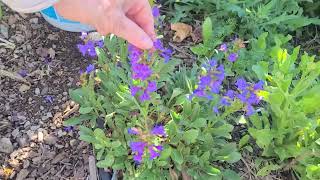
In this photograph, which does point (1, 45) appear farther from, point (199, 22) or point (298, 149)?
point (298, 149)

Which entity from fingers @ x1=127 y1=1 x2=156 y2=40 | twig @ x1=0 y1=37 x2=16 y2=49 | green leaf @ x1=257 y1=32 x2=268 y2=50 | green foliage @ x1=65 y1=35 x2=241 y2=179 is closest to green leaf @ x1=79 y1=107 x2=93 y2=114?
green foliage @ x1=65 y1=35 x2=241 y2=179

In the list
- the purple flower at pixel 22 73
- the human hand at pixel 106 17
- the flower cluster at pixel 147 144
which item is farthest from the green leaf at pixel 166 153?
the purple flower at pixel 22 73

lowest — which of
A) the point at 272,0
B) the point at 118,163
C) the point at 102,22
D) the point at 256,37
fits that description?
the point at 118,163

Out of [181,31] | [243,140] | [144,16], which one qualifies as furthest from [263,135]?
[181,31]

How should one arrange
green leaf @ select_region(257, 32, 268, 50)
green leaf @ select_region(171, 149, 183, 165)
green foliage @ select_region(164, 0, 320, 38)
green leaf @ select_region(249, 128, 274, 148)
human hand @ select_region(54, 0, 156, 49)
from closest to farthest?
human hand @ select_region(54, 0, 156, 49) < green leaf @ select_region(171, 149, 183, 165) < green leaf @ select_region(249, 128, 274, 148) < green leaf @ select_region(257, 32, 268, 50) < green foliage @ select_region(164, 0, 320, 38)

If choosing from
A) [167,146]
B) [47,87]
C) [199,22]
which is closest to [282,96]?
[167,146]

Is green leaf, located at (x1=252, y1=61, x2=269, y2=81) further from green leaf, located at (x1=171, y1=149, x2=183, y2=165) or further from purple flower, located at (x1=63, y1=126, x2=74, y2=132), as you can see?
purple flower, located at (x1=63, y1=126, x2=74, y2=132)

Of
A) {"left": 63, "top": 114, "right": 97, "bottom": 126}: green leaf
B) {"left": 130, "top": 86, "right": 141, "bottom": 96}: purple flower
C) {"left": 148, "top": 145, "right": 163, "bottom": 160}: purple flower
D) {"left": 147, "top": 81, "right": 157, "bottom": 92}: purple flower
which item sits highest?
{"left": 147, "top": 81, "right": 157, "bottom": 92}: purple flower

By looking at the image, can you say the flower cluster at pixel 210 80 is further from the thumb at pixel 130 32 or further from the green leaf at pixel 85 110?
the green leaf at pixel 85 110
